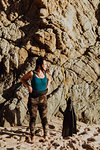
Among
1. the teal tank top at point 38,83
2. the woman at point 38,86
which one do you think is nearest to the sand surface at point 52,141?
the woman at point 38,86

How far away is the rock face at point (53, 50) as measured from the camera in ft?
30.1

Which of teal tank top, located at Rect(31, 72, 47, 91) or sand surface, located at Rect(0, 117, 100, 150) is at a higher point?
teal tank top, located at Rect(31, 72, 47, 91)

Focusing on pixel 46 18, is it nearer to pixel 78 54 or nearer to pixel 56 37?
pixel 56 37

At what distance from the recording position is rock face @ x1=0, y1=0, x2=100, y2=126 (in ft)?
30.1

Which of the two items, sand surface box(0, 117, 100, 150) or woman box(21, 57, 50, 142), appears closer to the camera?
sand surface box(0, 117, 100, 150)

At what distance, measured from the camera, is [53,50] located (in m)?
11.1

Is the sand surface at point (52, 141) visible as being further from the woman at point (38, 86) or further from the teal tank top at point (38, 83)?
the teal tank top at point (38, 83)

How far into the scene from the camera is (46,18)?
448 inches

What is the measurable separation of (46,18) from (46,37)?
1.61 m

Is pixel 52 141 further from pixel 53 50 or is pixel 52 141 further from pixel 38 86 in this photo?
pixel 53 50

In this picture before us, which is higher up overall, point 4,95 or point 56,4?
point 56,4

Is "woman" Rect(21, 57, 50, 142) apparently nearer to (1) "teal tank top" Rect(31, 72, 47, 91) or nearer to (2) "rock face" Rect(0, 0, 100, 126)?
(1) "teal tank top" Rect(31, 72, 47, 91)

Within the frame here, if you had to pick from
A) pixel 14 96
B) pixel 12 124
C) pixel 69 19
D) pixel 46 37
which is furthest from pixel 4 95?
pixel 69 19

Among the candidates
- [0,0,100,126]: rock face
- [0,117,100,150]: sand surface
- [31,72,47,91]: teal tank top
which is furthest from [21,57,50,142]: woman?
[0,0,100,126]: rock face
